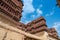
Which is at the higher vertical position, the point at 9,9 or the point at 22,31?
the point at 9,9

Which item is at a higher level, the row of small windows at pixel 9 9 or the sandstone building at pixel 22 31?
the row of small windows at pixel 9 9

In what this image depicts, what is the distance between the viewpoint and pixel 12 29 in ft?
24.8

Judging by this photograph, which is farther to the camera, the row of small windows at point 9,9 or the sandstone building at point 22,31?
the row of small windows at point 9,9

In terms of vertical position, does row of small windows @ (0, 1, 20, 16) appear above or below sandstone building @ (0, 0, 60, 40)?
above

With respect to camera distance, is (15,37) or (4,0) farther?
(4,0)

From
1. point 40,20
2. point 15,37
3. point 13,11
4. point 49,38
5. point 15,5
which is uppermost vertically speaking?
point 15,5

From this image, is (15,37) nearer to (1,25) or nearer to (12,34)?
(12,34)

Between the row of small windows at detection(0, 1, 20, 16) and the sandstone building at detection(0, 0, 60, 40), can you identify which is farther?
the row of small windows at detection(0, 1, 20, 16)

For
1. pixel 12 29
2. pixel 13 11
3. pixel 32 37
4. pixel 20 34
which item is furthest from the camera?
pixel 13 11

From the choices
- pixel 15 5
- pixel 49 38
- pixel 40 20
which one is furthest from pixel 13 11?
pixel 49 38

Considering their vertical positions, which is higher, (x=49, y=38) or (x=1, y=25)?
(x=49, y=38)

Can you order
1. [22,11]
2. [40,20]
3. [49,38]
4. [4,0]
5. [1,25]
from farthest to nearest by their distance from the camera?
1. [22,11]
2. [4,0]
3. [40,20]
4. [49,38]
5. [1,25]

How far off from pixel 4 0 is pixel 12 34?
29.1 metres

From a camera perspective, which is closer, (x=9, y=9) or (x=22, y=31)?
(x=22, y=31)
